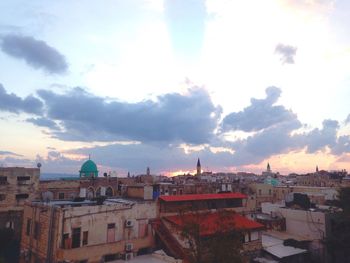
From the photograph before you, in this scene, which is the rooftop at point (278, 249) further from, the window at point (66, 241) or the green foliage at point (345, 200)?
the window at point (66, 241)

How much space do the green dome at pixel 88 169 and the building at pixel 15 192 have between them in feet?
64.7

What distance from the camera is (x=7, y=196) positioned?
47781mm

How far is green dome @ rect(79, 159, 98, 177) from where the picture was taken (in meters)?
70.0

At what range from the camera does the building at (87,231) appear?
26844mm

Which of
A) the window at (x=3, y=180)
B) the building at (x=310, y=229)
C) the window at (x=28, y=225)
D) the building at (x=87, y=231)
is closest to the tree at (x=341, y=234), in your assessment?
the building at (x=310, y=229)

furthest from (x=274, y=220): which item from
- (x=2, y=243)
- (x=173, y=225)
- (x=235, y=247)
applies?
(x=2, y=243)

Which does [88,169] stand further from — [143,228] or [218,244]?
[218,244]

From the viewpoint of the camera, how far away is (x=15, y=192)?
48.6 m

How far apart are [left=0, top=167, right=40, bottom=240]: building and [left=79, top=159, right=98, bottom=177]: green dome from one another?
19.7m

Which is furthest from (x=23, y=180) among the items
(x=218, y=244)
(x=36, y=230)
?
(x=218, y=244)

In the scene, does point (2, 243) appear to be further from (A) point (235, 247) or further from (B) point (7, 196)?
(A) point (235, 247)

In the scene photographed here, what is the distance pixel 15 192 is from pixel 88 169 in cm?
2231

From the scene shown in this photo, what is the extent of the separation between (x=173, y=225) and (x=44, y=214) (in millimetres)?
11840

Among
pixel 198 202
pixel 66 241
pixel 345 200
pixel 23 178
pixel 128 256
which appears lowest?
pixel 128 256
